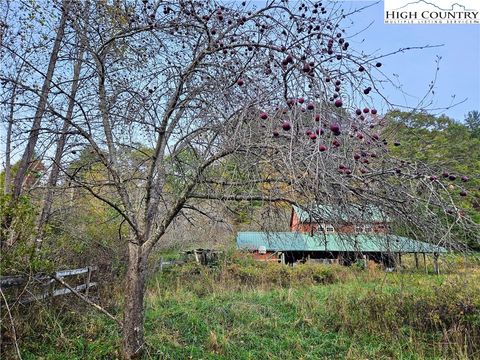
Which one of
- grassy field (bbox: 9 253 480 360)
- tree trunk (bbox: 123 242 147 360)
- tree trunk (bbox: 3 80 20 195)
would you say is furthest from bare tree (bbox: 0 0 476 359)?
grassy field (bbox: 9 253 480 360)

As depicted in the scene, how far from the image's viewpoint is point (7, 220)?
3.55 metres

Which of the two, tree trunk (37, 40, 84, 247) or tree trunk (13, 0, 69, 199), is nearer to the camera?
tree trunk (13, 0, 69, 199)

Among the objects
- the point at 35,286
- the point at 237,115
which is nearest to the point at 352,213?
the point at 237,115

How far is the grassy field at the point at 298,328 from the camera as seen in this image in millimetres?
3941

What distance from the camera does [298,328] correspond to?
5055 mm

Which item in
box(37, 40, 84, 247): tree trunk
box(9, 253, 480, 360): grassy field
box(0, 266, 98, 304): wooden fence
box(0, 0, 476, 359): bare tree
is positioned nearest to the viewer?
box(0, 0, 476, 359): bare tree

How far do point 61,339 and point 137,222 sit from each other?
1620 mm

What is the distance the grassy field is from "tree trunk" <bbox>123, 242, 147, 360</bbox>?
17cm

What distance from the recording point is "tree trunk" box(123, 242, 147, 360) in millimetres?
3436

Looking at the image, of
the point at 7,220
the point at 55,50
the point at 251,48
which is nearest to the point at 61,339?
the point at 7,220

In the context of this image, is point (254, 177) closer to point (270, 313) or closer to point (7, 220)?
point (7, 220)

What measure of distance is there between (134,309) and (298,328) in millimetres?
2559

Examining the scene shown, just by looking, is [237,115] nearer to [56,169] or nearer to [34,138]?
[34,138]

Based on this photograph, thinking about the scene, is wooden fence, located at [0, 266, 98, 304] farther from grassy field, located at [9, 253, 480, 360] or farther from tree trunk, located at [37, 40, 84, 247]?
tree trunk, located at [37, 40, 84, 247]
